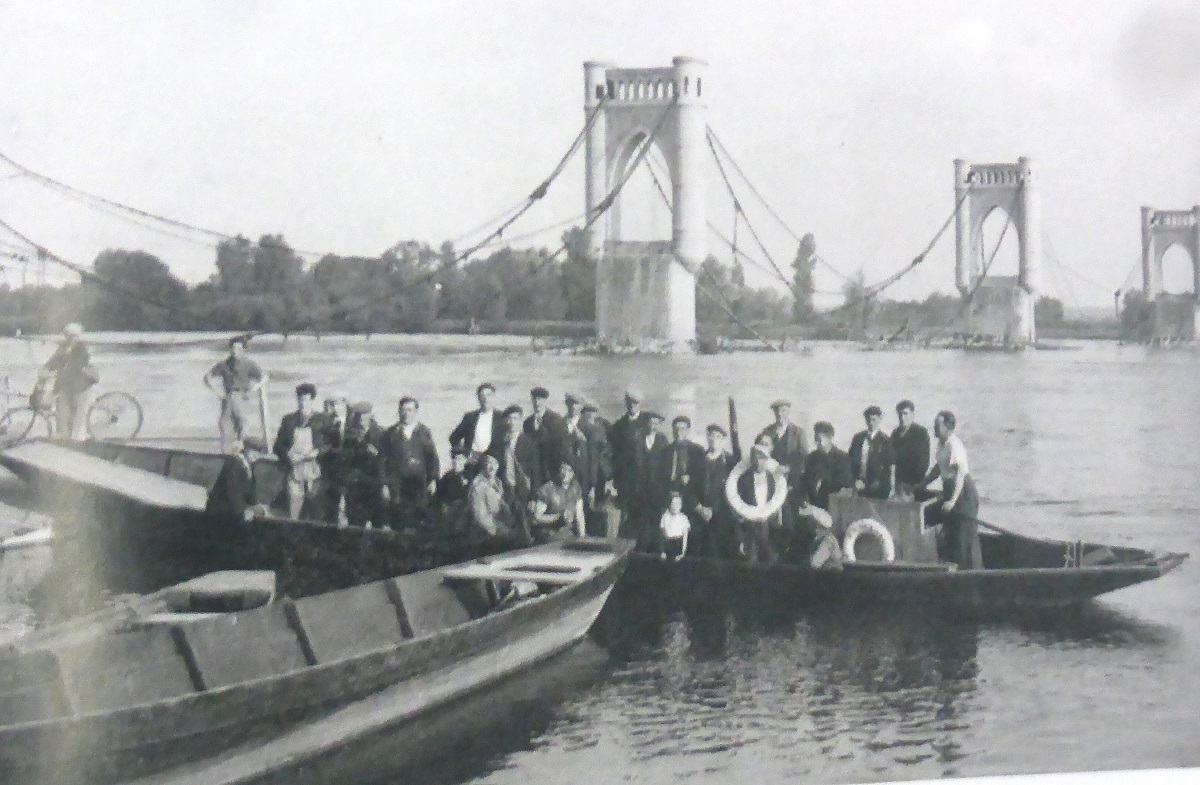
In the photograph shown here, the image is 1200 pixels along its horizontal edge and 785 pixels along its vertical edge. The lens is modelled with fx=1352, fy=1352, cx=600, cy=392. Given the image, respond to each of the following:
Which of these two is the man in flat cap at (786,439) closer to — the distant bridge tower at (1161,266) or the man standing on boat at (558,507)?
the man standing on boat at (558,507)

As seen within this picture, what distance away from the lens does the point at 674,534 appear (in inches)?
199

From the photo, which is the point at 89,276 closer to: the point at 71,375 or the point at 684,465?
the point at 71,375

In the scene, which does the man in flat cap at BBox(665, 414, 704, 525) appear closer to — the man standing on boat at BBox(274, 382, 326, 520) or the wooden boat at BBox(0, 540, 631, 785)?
the wooden boat at BBox(0, 540, 631, 785)

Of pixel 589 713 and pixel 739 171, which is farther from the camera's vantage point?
pixel 739 171

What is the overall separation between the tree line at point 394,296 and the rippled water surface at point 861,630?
92 millimetres

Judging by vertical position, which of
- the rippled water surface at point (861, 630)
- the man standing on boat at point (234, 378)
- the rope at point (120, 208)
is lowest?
the rippled water surface at point (861, 630)

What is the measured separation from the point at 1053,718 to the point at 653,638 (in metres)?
1.45

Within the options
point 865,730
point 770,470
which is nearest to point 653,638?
point 770,470

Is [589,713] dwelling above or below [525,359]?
below

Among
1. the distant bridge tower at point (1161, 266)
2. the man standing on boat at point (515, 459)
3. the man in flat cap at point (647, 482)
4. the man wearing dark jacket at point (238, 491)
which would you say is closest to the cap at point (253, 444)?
the man wearing dark jacket at point (238, 491)

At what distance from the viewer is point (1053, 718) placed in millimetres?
4012

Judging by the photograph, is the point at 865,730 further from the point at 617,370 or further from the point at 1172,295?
the point at 1172,295

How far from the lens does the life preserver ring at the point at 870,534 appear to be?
191 inches

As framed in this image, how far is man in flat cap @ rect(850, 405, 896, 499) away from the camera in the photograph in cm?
479
